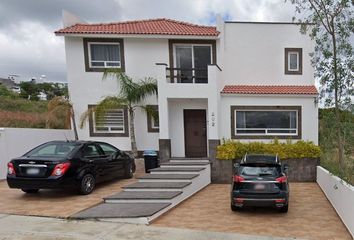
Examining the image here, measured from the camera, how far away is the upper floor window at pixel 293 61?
14844mm

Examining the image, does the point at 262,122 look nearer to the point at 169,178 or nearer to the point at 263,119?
the point at 263,119

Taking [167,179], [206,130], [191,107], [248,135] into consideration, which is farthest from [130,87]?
[248,135]

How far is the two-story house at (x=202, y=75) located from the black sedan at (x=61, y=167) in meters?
Result: 4.30

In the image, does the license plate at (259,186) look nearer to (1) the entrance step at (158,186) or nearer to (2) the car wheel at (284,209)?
(2) the car wheel at (284,209)

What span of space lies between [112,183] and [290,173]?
779cm

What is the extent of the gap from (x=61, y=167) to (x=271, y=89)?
33.7 feet

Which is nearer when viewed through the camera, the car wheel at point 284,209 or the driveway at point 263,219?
the driveway at point 263,219

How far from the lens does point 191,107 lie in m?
14.0

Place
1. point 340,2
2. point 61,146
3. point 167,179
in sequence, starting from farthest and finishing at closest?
point 167,179 < point 61,146 < point 340,2

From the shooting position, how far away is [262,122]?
13.9 m

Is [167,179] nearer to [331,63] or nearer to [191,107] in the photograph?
[191,107]

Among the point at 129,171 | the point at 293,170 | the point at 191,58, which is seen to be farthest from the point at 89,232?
the point at 191,58

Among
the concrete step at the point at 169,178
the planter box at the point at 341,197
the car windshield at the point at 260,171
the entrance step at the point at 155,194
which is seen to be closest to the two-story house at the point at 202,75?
the entrance step at the point at 155,194

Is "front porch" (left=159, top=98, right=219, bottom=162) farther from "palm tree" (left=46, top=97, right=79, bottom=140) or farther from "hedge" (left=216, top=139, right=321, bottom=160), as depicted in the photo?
"palm tree" (left=46, top=97, right=79, bottom=140)
